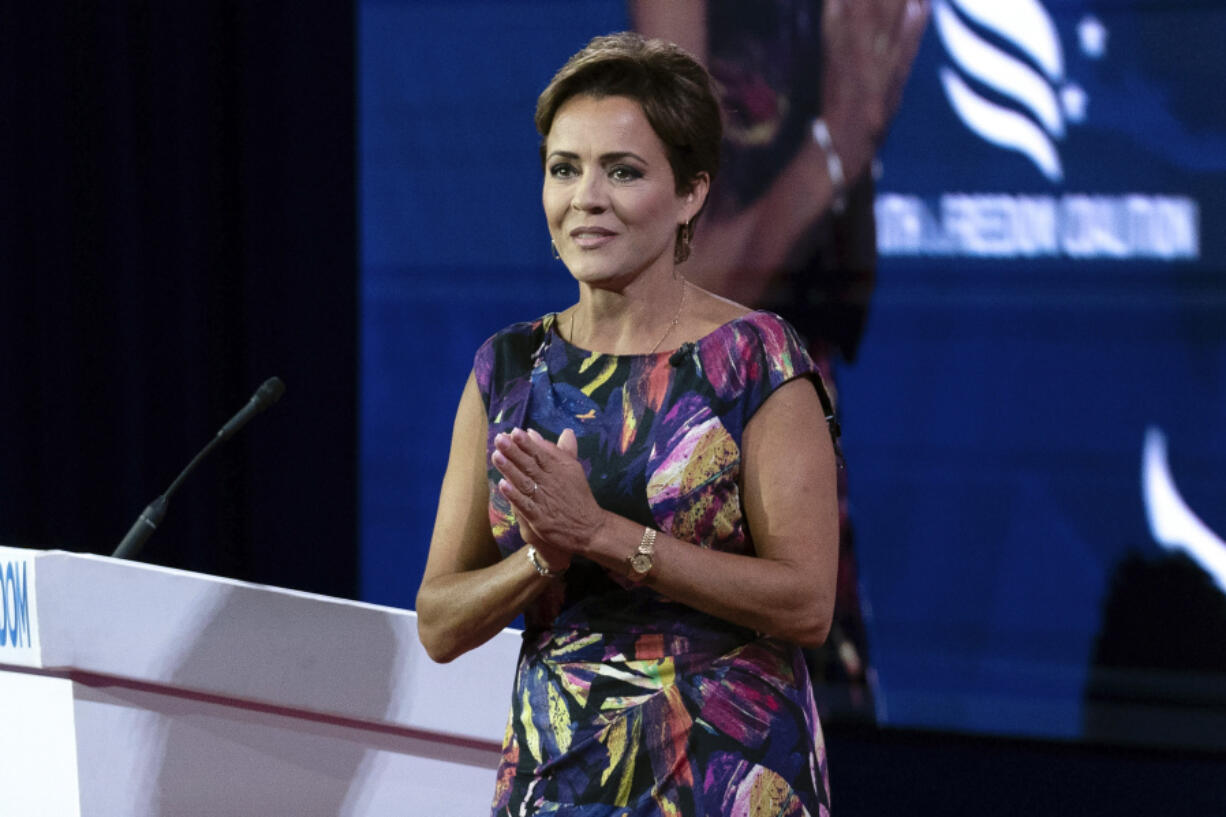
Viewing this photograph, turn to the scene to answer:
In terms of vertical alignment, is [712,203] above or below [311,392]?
above

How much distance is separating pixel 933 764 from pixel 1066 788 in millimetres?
364

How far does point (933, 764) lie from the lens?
3.99 meters

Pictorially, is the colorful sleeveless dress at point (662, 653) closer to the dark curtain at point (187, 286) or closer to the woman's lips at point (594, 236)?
the woman's lips at point (594, 236)

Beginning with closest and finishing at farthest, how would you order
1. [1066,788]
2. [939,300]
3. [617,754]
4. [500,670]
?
[617,754]
[500,670]
[1066,788]
[939,300]

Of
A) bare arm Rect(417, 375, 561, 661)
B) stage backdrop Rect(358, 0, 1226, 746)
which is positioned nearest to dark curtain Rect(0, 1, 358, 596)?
stage backdrop Rect(358, 0, 1226, 746)

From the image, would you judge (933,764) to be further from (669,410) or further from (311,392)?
(669,410)

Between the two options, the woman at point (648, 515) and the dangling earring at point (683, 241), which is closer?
the woman at point (648, 515)

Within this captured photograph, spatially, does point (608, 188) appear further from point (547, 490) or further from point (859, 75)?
point (859, 75)

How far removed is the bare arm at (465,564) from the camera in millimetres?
1304

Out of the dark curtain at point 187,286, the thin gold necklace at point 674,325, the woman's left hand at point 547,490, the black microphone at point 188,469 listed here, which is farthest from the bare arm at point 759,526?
the dark curtain at point 187,286

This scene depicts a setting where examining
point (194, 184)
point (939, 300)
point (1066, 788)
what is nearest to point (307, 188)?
point (194, 184)

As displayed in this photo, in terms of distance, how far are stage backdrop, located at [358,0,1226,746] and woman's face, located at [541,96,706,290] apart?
2.86m

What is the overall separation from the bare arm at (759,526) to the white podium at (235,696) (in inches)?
30.3

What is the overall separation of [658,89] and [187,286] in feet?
11.9
